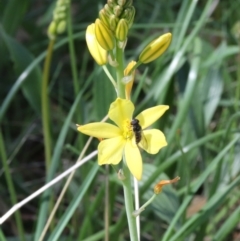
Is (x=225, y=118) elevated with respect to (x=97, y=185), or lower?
elevated

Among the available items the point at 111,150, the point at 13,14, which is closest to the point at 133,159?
the point at 111,150

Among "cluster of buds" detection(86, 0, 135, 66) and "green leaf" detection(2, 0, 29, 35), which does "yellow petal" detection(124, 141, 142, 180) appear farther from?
"green leaf" detection(2, 0, 29, 35)

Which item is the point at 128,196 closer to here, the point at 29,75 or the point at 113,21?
the point at 113,21

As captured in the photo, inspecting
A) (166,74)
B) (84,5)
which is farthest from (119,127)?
(84,5)

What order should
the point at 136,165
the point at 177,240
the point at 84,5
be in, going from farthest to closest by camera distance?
the point at 84,5 < the point at 177,240 < the point at 136,165

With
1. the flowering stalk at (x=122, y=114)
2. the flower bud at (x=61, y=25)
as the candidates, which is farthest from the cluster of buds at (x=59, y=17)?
the flowering stalk at (x=122, y=114)

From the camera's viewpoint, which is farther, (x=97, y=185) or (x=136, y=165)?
(x=97, y=185)

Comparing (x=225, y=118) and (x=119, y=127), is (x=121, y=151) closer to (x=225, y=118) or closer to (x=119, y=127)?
(x=119, y=127)
